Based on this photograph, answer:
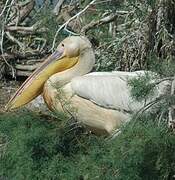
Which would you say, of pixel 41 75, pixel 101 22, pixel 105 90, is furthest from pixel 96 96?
pixel 101 22

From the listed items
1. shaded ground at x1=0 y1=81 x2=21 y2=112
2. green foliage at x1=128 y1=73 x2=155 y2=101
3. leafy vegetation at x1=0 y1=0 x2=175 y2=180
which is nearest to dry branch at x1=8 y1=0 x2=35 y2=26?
shaded ground at x1=0 y1=81 x2=21 y2=112

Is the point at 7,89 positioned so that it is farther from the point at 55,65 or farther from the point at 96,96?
the point at 96,96

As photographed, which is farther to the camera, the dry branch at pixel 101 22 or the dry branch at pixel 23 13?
the dry branch at pixel 23 13

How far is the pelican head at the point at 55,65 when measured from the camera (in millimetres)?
5812

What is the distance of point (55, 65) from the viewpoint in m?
5.91

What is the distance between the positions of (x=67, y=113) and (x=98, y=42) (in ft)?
Result: 10.6

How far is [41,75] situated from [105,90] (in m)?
0.66

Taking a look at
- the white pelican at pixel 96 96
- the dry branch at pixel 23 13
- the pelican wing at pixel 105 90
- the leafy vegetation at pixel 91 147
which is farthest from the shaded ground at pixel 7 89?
the leafy vegetation at pixel 91 147

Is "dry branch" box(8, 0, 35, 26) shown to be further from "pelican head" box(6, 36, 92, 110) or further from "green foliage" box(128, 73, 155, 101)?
"green foliage" box(128, 73, 155, 101)

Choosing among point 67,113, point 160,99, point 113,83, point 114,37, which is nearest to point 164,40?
point 114,37

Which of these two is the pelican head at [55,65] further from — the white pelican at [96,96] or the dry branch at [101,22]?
the dry branch at [101,22]

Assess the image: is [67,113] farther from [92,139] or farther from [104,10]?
[104,10]

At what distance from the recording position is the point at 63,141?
4.31 meters

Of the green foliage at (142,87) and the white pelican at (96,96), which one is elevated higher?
the green foliage at (142,87)
